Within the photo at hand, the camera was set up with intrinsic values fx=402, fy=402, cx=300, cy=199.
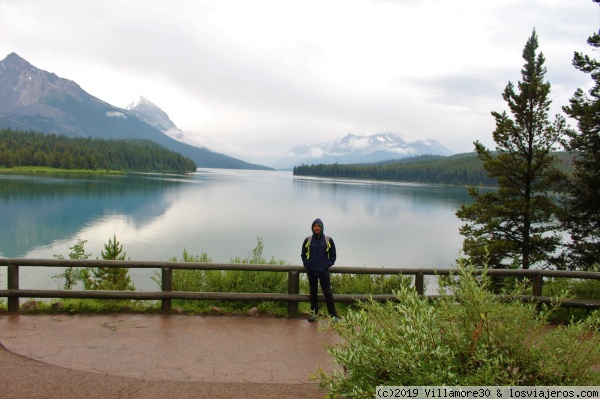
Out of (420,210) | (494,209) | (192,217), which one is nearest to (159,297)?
(494,209)

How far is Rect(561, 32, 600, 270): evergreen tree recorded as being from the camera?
43.1 feet

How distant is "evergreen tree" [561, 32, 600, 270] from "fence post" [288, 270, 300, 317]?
37.5 ft

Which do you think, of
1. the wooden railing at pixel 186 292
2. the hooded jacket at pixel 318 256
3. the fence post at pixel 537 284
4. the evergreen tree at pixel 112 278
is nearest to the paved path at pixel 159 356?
the wooden railing at pixel 186 292

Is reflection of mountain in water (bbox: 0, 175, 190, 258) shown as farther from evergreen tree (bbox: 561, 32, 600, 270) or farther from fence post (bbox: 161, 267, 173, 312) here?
evergreen tree (bbox: 561, 32, 600, 270)

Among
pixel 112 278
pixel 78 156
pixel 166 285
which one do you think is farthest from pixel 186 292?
pixel 78 156

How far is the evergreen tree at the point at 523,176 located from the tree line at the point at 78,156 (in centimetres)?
13833

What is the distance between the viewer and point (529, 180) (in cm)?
1677

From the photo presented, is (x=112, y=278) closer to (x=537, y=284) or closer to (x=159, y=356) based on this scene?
(x=159, y=356)

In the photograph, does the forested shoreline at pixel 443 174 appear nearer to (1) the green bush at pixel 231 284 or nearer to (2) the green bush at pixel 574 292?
(2) the green bush at pixel 574 292

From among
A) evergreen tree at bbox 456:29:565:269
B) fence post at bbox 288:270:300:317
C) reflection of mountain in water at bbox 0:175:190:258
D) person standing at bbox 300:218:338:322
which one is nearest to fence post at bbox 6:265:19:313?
fence post at bbox 288:270:300:317

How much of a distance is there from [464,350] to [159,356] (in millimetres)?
4011

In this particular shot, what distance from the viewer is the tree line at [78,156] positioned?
126000mm

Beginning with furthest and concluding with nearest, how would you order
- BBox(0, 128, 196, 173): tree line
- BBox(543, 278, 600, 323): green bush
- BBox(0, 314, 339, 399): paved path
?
BBox(0, 128, 196, 173): tree line
BBox(543, 278, 600, 323): green bush
BBox(0, 314, 339, 399): paved path

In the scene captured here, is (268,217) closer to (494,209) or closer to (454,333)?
(494,209)
